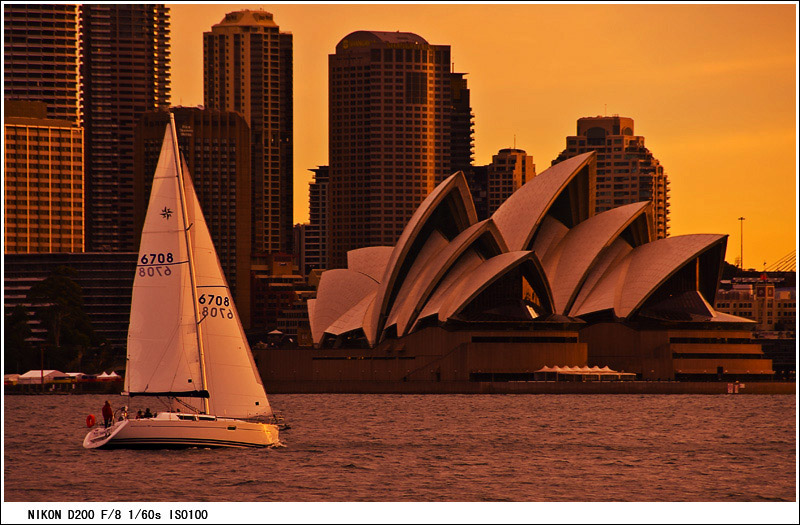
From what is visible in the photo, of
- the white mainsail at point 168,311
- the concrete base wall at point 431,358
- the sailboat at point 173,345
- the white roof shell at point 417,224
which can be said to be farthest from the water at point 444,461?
the white roof shell at point 417,224

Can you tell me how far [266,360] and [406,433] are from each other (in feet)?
174

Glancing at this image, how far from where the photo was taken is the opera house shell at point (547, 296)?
101875 millimetres

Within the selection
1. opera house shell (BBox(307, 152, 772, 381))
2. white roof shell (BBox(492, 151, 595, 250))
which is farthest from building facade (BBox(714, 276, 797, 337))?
white roof shell (BBox(492, 151, 595, 250))

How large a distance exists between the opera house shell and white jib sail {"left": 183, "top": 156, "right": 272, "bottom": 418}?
5715 centimetres

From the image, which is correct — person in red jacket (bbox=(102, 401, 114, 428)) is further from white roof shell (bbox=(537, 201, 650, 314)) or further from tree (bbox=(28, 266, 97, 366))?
tree (bbox=(28, 266, 97, 366))

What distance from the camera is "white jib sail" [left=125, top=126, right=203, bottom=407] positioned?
136 feet

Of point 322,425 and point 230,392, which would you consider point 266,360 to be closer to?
point 322,425

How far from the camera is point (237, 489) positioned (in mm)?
35531

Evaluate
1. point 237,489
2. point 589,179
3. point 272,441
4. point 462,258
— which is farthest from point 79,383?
point 237,489

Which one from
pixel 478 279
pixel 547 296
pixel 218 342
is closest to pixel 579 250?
pixel 547 296

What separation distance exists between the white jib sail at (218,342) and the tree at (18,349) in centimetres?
9504

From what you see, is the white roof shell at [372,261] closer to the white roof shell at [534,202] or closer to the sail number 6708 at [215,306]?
the white roof shell at [534,202]

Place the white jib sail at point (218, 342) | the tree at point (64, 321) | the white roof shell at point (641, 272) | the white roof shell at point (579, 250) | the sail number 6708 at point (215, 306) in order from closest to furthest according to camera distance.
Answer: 1. the white jib sail at point (218, 342)
2. the sail number 6708 at point (215, 306)
3. the white roof shell at point (641, 272)
4. the white roof shell at point (579, 250)
5. the tree at point (64, 321)

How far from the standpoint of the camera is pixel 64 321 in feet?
467
